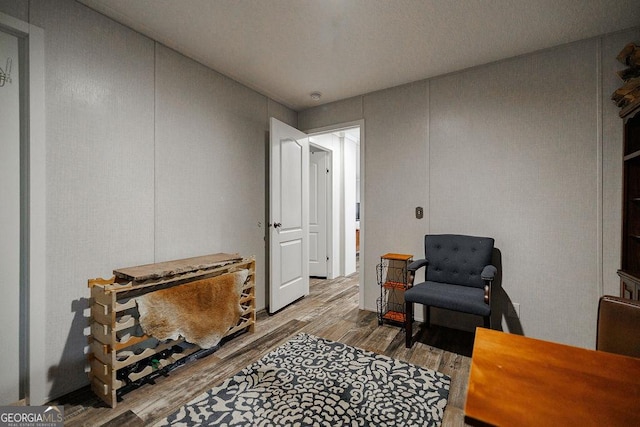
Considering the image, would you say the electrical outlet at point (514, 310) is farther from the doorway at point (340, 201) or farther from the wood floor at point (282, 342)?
the doorway at point (340, 201)

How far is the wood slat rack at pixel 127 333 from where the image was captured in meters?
1.72

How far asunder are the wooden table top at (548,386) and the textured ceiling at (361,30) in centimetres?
206

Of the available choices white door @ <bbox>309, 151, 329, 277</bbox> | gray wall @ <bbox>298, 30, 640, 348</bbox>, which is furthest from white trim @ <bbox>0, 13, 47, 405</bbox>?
white door @ <bbox>309, 151, 329, 277</bbox>

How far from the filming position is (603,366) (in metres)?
0.81

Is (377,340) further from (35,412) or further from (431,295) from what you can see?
(35,412)

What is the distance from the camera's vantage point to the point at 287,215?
133 inches

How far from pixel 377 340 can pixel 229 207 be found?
→ 1.93 metres

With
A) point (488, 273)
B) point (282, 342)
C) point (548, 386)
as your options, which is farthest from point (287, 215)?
point (548, 386)

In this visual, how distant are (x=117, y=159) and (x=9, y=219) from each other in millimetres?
672

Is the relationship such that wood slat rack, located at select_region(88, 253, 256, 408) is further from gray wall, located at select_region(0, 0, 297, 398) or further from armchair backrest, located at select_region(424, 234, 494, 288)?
armchair backrest, located at select_region(424, 234, 494, 288)

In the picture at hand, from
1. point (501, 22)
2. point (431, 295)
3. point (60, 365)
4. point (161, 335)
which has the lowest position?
point (60, 365)

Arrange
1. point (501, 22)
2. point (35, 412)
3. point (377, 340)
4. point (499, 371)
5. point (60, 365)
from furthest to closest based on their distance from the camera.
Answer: point (377, 340) < point (501, 22) < point (60, 365) < point (35, 412) < point (499, 371)

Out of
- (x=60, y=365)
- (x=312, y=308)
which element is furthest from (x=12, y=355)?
(x=312, y=308)

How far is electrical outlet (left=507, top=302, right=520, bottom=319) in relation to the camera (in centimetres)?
252
